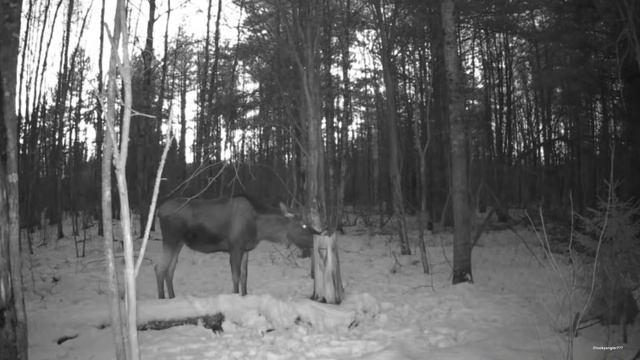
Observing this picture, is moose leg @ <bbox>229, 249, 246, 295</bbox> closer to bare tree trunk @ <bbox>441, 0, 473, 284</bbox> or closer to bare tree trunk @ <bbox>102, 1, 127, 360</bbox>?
bare tree trunk @ <bbox>441, 0, 473, 284</bbox>

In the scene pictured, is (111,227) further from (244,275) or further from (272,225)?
(272,225)

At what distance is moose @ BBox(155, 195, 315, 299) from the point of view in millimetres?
7609

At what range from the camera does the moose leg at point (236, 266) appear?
24.1 feet

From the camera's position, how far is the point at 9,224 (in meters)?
3.33

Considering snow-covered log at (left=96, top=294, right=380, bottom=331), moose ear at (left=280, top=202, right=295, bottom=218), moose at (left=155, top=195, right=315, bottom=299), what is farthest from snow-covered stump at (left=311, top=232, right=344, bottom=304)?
moose ear at (left=280, top=202, right=295, bottom=218)

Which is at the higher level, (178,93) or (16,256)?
(178,93)

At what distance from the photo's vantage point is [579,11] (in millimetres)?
11922

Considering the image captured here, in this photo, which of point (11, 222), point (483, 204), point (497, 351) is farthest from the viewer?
point (483, 204)

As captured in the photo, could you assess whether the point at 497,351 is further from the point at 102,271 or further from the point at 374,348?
the point at 102,271

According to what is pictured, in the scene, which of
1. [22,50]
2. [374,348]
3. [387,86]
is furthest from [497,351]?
[22,50]

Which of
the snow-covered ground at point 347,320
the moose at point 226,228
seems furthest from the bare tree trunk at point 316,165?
the moose at point 226,228

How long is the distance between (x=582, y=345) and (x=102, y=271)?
406 inches

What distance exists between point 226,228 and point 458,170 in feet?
14.5

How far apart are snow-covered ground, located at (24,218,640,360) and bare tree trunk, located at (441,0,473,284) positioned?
0.54 metres
